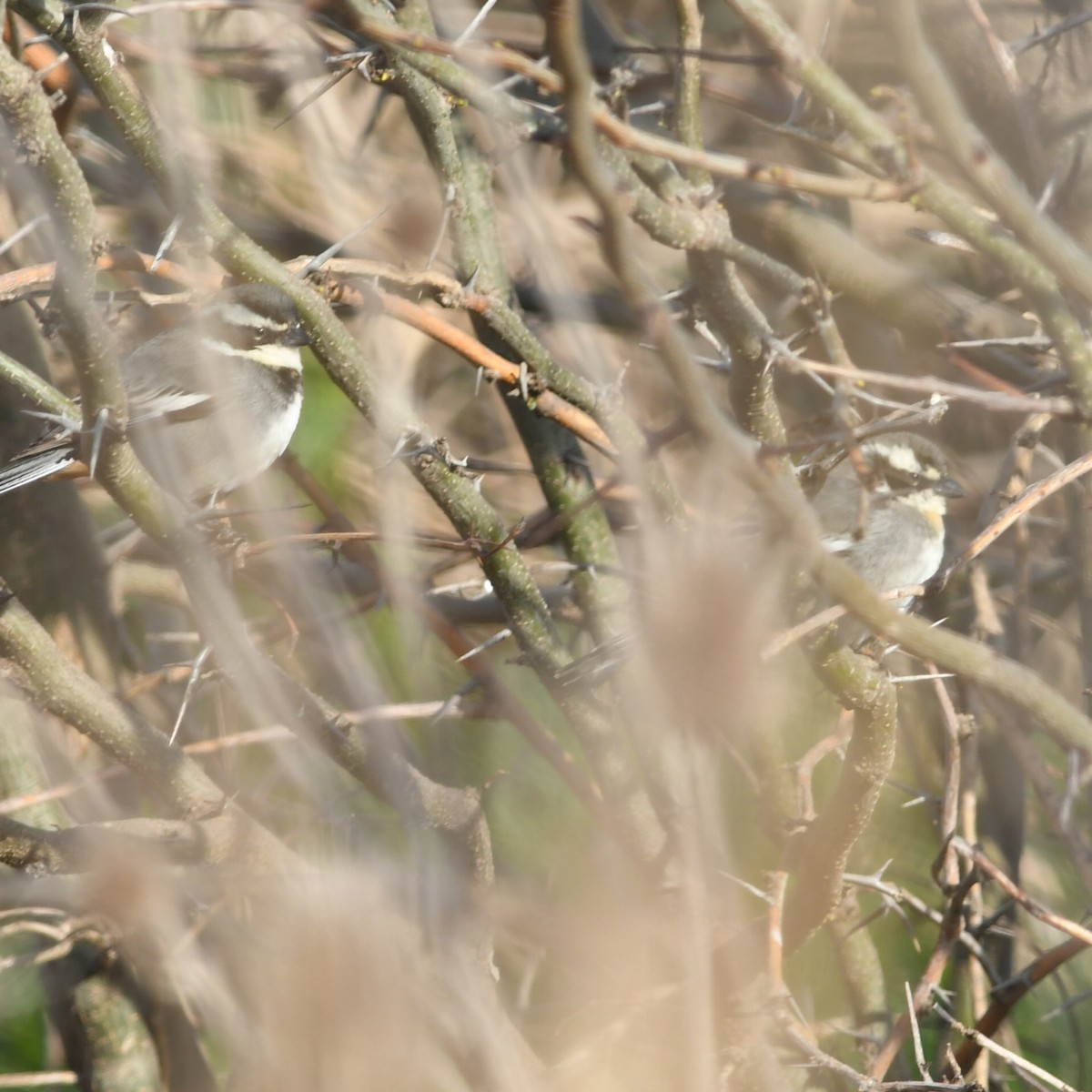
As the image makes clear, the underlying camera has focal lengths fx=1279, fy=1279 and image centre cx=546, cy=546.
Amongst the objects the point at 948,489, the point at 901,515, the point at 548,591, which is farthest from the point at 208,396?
the point at 948,489

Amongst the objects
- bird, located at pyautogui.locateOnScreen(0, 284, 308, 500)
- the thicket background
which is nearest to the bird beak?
the thicket background

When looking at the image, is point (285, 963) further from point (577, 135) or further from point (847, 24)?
point (847, 24)

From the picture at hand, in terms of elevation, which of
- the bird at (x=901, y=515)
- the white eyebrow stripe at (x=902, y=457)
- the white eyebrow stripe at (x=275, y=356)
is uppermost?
the white eyebrow stripe at (x=275, y=356)

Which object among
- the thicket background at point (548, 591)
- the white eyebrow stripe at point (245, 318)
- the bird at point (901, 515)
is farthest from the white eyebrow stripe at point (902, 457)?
the white eyebrow stripe at point (245, 318)

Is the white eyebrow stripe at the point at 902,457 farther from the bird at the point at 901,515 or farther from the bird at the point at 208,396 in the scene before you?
the bird at the point at 208,396

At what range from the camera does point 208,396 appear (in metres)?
3.35

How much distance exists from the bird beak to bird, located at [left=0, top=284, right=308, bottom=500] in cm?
229

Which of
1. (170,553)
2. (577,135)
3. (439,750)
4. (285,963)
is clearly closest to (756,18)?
(577,135)

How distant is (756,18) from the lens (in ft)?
7.17

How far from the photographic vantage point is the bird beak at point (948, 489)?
4.60 meters

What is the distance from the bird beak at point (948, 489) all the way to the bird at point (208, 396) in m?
2.29

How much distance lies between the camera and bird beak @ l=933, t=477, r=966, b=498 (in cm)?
460

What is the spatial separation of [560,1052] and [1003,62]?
2682 millimetres

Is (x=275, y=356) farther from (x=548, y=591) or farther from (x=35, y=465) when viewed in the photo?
(x=548, y=591)
